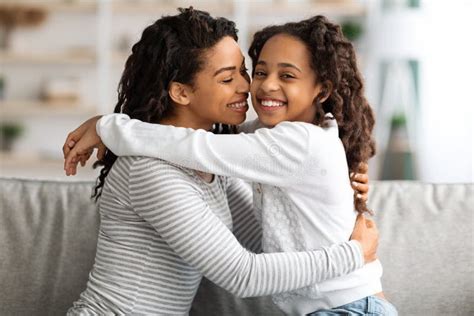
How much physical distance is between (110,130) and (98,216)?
0.43m

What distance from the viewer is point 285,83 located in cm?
179

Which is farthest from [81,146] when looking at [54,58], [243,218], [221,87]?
[54,58]

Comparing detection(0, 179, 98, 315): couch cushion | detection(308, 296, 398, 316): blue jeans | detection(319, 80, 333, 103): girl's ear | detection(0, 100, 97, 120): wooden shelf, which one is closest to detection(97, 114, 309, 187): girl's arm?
detection(319, 80, 333, 103): girl's ear

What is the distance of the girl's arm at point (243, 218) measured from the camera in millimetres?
2055

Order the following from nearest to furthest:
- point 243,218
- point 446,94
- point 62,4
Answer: point 243,218, point 62,4, point 446,94

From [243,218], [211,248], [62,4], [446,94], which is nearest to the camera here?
[211,248]

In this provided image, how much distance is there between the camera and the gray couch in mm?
2094

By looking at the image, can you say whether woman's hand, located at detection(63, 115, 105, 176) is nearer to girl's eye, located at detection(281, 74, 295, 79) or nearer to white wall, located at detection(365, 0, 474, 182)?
girl's eye, located at detection(281, 74, 295, 79)

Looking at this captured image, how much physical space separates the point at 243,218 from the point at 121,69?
14.7 ft

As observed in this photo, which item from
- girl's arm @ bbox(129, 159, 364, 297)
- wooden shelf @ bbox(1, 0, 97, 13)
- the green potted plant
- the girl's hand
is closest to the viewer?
girl's arm @ bbox(129, 159, 364, 297)

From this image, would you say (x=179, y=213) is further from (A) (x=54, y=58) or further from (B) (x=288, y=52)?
(A) (x=54, y=58)

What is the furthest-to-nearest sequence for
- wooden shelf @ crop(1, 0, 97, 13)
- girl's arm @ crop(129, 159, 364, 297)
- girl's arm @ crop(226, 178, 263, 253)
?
wooden shelf @ crop(1, 0, 97, 13)
girl's arm @ crop(226, 178, 263, 253)
girl's arm @ crop(129, 159, 364, 297)

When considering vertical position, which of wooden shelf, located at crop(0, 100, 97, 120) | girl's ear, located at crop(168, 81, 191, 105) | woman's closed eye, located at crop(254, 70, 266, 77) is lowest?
wooden shelf, located at crop(0, 100, 97, 120)

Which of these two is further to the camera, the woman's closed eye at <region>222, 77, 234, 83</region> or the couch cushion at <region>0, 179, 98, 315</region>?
the couch cushion at <region>0, 179, 98, 315</region>
